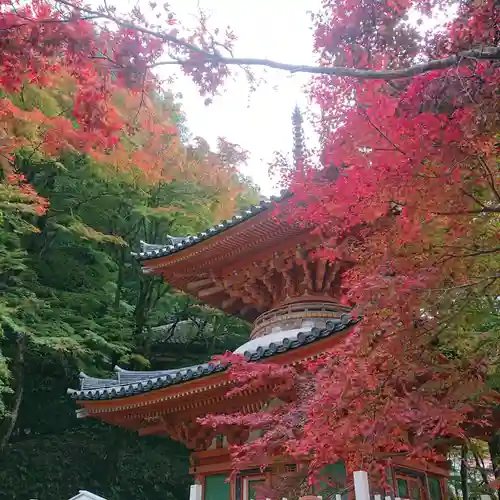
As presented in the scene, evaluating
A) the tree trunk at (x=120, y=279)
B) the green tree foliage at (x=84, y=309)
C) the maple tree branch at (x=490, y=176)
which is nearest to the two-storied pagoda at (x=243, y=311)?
the maple tree branch at (x=490, y=176)

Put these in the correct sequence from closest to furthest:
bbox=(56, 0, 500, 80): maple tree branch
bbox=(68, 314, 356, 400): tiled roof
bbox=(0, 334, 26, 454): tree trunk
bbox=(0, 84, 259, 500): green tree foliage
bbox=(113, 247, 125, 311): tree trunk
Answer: bbox=(56, 0, 500, 80): maple tree branch < bbox=(68, 314, 356, 400): tiled roof < bbox=(0, 334, 26, 454): tree trunk < bbox=(0, 84, 259, 500): green tree foliage < bbox=(113, 247, 125, 311): tree trunk

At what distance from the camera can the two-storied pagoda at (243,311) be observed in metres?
5.89

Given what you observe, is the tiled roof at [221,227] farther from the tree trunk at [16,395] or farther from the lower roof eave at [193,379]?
the tree trunk at [16,395]

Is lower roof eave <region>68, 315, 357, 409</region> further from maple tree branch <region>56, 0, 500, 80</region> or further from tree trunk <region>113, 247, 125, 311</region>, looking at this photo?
tree trunk <region>113, 247, 125, 311</region>

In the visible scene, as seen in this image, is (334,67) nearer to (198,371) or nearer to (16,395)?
(198,371)

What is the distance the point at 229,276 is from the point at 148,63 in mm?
4586

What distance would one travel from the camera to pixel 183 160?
12.9 meters

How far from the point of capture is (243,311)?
7980mm

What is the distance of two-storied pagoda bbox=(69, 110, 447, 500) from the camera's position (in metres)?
5.89

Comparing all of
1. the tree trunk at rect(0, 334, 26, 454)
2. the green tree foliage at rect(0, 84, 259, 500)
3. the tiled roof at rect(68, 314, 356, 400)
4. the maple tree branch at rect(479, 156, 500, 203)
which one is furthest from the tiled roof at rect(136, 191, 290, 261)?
the tree trunk at rect(0, 334, 26, 454)

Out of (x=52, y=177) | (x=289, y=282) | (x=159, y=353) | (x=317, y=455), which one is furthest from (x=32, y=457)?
(x=317, y=455)

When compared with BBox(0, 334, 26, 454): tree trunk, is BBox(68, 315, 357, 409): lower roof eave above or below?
below

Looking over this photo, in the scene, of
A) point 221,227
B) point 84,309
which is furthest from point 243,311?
point 84,309

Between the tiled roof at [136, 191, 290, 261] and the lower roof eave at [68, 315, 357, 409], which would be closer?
Result: the lower roof eave at [68, 315, 357, 409]
